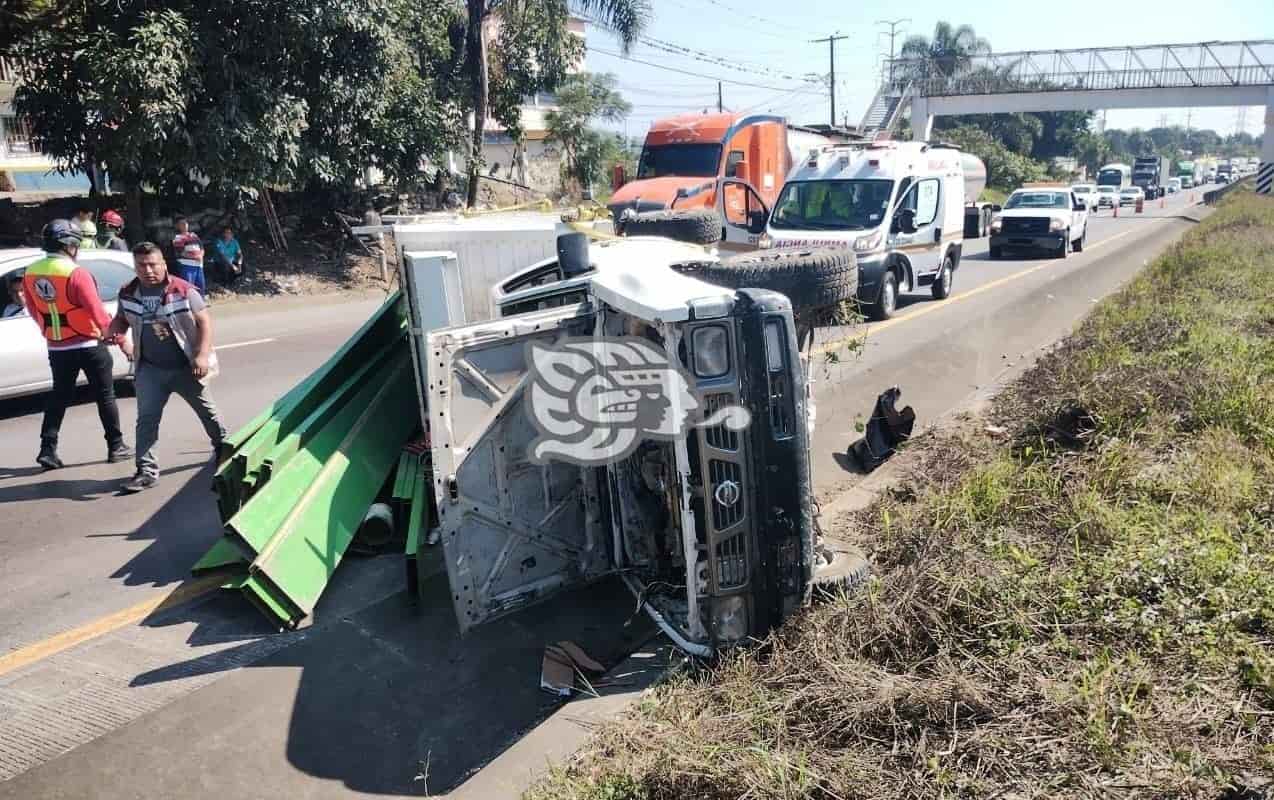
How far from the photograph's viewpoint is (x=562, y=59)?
21812 millimetres

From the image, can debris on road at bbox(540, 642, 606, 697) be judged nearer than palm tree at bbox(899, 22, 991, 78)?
Yes

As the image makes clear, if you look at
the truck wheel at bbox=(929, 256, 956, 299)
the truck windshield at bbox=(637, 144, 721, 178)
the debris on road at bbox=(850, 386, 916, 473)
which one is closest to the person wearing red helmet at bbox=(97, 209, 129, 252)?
the truck windshield at bbox=(637, 144, 721, 178)

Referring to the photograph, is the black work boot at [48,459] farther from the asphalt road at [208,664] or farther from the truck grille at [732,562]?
the truck grille at [732,562]

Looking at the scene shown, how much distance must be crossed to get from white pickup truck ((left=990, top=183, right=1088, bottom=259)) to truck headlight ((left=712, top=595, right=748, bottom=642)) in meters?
20.2

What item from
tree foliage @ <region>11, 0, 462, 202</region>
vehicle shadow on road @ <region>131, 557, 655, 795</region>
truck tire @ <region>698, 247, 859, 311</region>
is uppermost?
tree foliage @ <region>11, 0, 462, 202</region>

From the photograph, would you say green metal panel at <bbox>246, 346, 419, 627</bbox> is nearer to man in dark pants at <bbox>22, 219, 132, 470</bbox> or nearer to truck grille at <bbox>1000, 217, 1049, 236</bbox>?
man in dark pants at <bbox>22, 219, 132, 470</bbox>

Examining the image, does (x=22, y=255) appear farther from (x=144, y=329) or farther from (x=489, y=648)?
(x=489, y=648)

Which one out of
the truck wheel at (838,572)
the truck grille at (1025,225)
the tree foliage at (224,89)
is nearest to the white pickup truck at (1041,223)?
the truck grille at (1025,225)

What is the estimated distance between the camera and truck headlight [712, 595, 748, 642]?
12.0ft

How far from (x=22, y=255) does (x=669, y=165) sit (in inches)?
497

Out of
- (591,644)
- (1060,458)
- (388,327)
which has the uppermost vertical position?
(388,327)

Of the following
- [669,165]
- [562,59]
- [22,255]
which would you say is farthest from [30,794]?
[562,59]

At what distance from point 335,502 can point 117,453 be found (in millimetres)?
3102

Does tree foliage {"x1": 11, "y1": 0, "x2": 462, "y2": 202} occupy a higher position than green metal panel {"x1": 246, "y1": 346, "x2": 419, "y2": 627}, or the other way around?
tree foliage {"x1": 11, "y1": 0, "x2": 462, "y2": 202}
